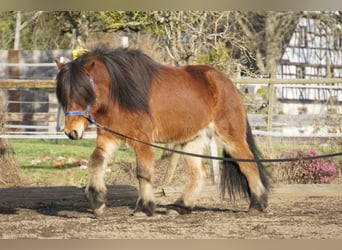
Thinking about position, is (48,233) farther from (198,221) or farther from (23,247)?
(198,221)

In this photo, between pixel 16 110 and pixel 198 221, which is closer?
pixel 198 221

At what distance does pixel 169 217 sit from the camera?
25.9 feet

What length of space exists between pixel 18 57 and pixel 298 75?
52.6ft

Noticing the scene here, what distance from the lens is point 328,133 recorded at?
12.0 metres

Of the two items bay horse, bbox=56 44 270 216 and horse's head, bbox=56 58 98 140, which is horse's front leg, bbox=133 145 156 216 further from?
horse's head, bbox=56 58 98 140

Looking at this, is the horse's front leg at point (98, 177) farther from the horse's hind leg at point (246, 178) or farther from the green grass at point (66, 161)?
the green grass at point (66, 161)

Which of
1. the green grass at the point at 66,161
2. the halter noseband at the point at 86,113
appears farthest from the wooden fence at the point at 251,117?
the halter noseband at the point at 86,113

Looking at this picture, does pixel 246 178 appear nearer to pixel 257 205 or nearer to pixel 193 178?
Answer: pixel 257 205

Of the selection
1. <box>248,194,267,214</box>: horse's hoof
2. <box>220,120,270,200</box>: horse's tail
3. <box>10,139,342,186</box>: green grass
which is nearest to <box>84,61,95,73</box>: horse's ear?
<box>220,120,270,200</box>: horse's tail

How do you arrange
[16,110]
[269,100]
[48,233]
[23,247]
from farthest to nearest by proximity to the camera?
[16,110], [269,100], [48,233], [23,247]

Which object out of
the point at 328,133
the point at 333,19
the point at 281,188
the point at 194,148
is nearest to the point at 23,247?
the point at 194,148

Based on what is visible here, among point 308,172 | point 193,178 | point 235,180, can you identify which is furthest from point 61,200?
point 308,172

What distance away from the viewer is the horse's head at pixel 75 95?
7.24 m

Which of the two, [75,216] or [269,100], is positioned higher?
[269,100]
